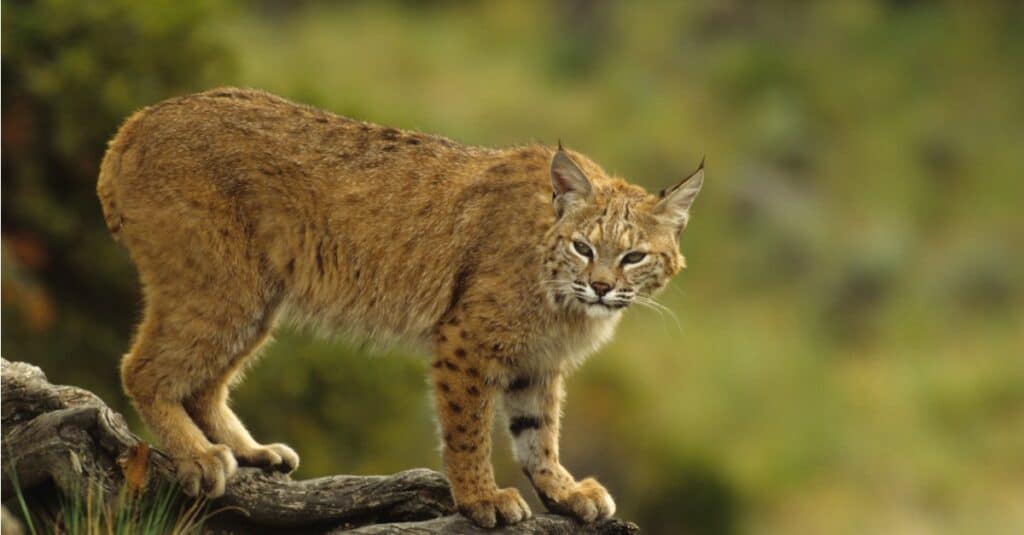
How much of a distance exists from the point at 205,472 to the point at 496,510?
5.51 ft

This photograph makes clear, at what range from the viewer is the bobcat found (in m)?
11.5

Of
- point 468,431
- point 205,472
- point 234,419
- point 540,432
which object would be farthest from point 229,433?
point 540,432

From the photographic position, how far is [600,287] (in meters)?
11.3

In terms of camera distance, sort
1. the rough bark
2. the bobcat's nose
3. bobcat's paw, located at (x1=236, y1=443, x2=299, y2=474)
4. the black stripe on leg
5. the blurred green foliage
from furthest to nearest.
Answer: the blurred green foliage → the black stripe on leg → bobcat's paw, located at (x1=236, y1=443, x2=299, y2=474) → the bobcat's nose → the rough bark

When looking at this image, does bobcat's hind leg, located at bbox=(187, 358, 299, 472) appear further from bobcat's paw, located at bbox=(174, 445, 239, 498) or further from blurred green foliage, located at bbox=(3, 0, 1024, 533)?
blurred green foliage, located at bbox=(3, 0, 1024, 533)

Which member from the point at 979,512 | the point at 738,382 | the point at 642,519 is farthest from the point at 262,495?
the point at 738,382

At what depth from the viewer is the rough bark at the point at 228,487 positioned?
10680mm

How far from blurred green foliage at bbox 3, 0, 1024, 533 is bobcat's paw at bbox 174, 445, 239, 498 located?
1269 centimetres

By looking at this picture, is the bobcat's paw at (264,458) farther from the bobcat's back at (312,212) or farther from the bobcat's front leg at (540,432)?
the bobcat's front leg at (540,432)

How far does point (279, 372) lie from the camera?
27.8 meters

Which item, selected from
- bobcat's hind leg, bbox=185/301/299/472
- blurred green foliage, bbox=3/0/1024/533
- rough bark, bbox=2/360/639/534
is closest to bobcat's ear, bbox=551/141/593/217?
rough bark, bbox=2/360/639/534

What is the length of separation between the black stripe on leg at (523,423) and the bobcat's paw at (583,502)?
1.41 ft

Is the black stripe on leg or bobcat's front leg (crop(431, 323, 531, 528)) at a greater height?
the black stripe on leg

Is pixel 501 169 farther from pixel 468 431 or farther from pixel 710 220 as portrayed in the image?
pixel 710 220
